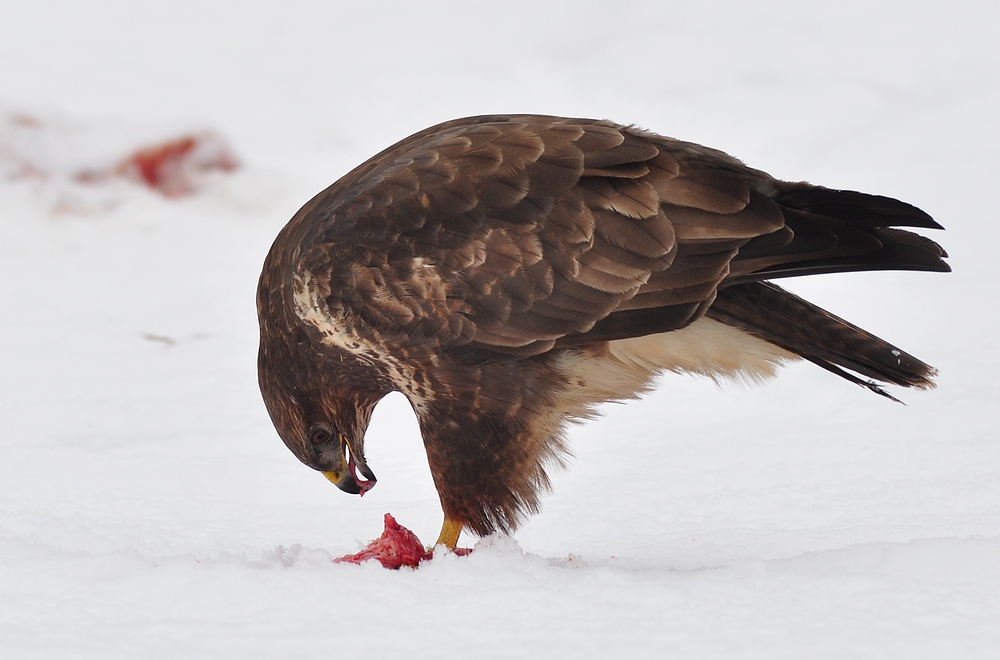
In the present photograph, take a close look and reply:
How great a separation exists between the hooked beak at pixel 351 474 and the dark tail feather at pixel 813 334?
1612 mm

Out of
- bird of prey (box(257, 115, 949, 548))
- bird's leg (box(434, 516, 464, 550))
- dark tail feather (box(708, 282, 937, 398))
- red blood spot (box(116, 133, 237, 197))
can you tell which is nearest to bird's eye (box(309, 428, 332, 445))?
bird of prey (box(257, 115, 949, 548))

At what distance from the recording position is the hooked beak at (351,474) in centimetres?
457

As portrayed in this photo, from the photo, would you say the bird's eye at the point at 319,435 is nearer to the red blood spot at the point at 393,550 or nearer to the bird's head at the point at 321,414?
the bird's head at the point at 321,414

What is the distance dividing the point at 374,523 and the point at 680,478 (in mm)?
1377

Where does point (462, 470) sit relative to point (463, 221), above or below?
below

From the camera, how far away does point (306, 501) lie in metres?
5.07

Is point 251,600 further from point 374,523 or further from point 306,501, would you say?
point 306,501

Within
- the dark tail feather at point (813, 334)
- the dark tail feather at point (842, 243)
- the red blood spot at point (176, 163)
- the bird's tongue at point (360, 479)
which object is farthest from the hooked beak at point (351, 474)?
the red blood spot at point (176, 163)

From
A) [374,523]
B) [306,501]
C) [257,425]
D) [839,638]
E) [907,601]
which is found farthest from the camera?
[257,425]

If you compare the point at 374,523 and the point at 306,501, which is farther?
the point at 306,501

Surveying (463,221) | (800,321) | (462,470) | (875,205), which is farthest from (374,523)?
(875,205)

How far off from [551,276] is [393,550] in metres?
1.05

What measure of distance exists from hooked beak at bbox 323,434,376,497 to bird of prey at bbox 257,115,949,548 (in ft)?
2.07

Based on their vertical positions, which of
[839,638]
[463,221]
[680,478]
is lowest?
[839,638]
